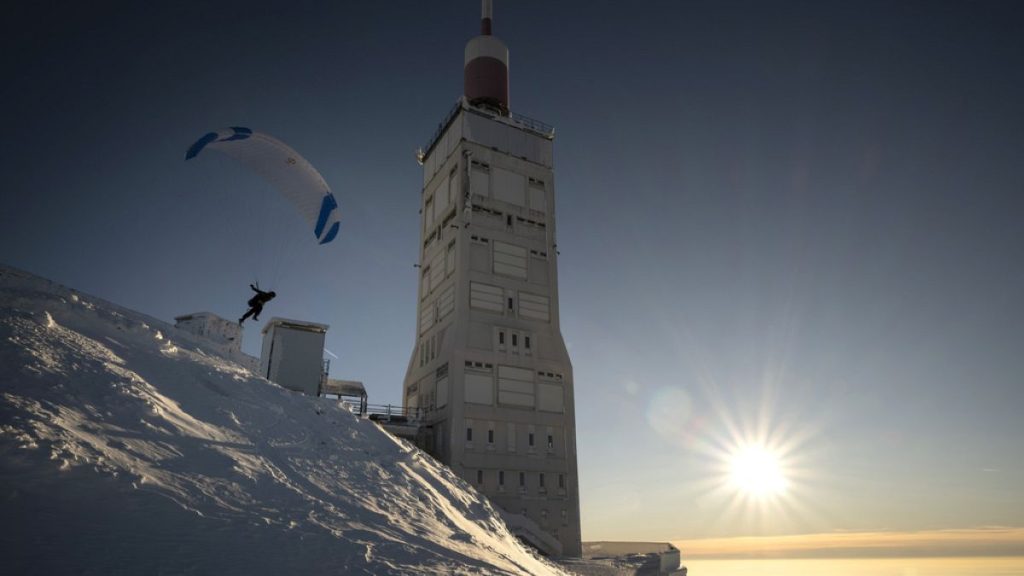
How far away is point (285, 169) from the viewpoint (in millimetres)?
30078

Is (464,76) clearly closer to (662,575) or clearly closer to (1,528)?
(662,575)

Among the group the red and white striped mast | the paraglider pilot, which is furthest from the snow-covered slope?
the red and white striped mast

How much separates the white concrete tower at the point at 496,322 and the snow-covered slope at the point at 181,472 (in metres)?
18.3

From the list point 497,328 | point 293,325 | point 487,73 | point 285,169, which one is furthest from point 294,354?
point 487,73

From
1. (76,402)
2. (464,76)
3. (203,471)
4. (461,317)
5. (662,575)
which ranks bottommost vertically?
(662,575)

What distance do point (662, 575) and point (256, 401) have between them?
87.1 feet

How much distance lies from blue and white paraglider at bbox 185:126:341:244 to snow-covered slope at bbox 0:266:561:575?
992 cm

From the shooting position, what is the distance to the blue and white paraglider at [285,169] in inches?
1111

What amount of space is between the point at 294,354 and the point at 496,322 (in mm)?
14978

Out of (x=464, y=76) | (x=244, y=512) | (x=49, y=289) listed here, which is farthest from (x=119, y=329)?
(x=464, y=76)

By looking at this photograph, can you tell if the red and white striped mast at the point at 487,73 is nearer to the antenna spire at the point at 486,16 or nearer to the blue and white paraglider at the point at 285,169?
the antenna spire at the point at 486,16

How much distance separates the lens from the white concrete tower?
4006 cm

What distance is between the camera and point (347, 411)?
23422 mm

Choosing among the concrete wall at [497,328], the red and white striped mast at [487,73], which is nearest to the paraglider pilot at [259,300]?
the concrete wall at [497,328]
